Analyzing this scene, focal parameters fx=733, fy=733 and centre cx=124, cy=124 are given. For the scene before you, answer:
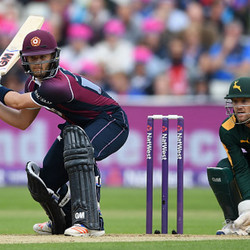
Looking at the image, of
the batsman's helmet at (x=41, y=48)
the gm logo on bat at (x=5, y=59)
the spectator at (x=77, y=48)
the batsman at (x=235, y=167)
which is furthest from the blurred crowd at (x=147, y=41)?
the batsman's helmet at (x=41, y=48)

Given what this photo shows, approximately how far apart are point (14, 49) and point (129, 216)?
3.16 metres

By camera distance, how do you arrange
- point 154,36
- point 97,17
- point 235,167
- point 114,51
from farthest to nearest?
1. point 97,17
2. point 154,36
3. point 114,51
4. point 235,167

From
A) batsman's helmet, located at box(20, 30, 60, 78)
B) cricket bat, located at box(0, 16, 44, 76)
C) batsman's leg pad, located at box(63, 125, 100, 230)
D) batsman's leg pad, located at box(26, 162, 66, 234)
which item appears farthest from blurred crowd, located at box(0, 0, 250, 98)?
batsman's leg pad, located at box(63, 125, 100, 230)

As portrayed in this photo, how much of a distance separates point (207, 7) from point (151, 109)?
3.56 m

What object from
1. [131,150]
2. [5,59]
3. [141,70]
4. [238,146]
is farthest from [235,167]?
[141,70]

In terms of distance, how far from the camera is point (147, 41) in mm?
13930

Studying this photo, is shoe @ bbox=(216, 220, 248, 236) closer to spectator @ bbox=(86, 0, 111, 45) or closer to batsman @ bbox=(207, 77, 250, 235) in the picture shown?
batsman @ bbox=(207, 77, 250, 235)

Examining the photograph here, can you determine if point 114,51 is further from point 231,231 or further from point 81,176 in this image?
point 81,176

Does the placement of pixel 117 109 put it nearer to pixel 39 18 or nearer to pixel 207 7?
pixel 39 18

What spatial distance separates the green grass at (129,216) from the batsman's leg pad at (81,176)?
50cm

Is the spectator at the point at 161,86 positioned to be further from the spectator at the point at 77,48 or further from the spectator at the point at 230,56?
the spectator at the point at 77,48

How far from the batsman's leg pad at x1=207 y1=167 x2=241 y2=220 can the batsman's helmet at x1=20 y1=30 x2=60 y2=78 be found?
158 centimetres

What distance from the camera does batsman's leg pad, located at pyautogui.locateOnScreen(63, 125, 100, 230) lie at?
18.7 feet

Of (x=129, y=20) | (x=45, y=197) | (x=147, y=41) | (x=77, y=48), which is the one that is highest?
(x=129, y=20)
